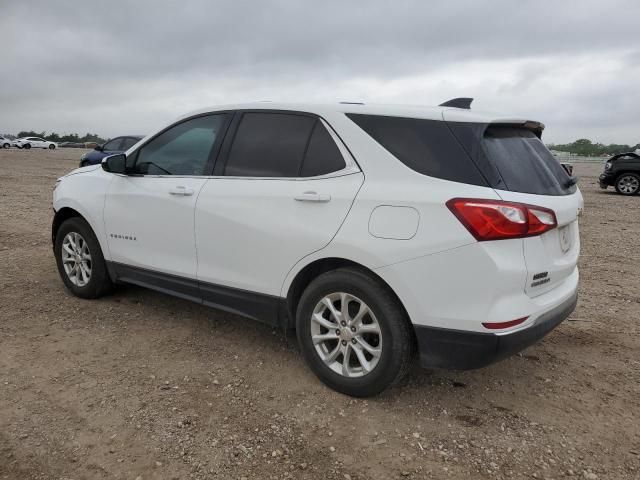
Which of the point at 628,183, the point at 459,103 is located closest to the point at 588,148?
the point at 628,183

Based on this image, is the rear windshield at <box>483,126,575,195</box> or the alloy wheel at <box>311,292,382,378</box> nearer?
the rear windshield at <box>483,126,575,195</box>

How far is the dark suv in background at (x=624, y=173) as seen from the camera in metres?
15.6

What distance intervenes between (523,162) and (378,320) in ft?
3.97

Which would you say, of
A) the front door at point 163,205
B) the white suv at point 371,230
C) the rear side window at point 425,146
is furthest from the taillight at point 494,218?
the front door at point 163,205

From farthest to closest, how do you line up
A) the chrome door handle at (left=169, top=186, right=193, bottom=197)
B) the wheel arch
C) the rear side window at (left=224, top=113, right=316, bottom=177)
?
the chrome door handle at (left=169, top=186, right=193, bottom=197) < the rear side window at (left=224, top=113, right=316, bottom=177) < the wheel arch

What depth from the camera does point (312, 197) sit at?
124 inches

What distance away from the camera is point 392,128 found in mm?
3059

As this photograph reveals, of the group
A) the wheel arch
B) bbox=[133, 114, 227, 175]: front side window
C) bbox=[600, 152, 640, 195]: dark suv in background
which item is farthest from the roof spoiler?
bbox=[600, 152, 640, 195]: dark suv in background

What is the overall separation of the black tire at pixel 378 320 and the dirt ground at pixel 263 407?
0.14 meters

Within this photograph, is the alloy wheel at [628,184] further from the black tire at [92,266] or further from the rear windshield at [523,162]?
the black tire at [92,266]

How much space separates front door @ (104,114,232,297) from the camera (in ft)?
12.6

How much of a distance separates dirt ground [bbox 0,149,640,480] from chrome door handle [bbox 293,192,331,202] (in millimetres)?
1184

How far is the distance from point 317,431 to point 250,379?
29.0 inches

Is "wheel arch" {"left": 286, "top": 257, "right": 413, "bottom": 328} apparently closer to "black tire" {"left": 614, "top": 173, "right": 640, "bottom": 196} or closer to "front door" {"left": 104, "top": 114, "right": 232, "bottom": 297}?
"front door" {"left": 104, "top": 114, "right": 232, "bottom": 297}
